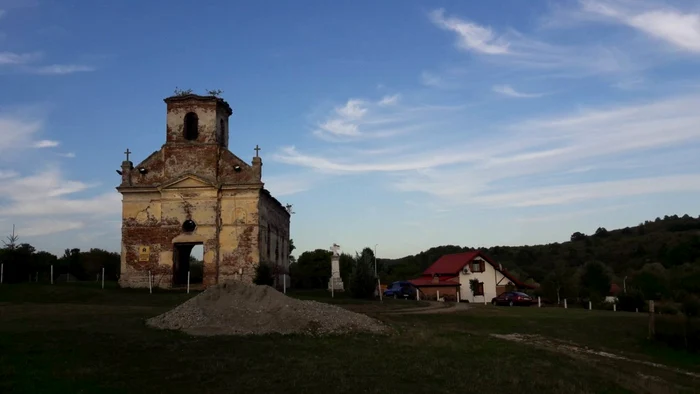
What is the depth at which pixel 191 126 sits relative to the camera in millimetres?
44375

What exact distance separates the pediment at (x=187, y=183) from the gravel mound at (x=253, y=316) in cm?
1798

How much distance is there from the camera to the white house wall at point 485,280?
211 feet

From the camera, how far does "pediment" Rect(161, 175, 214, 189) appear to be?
42.4 m

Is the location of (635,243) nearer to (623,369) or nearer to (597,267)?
(597,267)

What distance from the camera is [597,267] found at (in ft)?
226

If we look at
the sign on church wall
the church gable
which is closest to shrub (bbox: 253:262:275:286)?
the church gable

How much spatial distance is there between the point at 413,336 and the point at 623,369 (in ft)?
23.0

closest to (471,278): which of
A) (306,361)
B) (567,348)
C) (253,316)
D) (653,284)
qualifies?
(653,284)

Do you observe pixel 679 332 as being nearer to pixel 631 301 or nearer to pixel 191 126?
pixel 631 301

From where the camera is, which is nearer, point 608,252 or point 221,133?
point 221,133

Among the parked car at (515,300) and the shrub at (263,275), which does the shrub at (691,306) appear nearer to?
the parked car at (515,300)

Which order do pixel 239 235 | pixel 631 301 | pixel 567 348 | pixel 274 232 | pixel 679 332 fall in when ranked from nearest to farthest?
pixel 567 348
pixel 679 332
pixel 239 235
pixel 631 301
pixel 274 232

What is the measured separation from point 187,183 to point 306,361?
2870cm

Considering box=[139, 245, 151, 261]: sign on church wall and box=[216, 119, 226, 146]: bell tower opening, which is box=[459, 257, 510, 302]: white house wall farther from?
box=[139, 245, 151, 261]: sign on church wall
